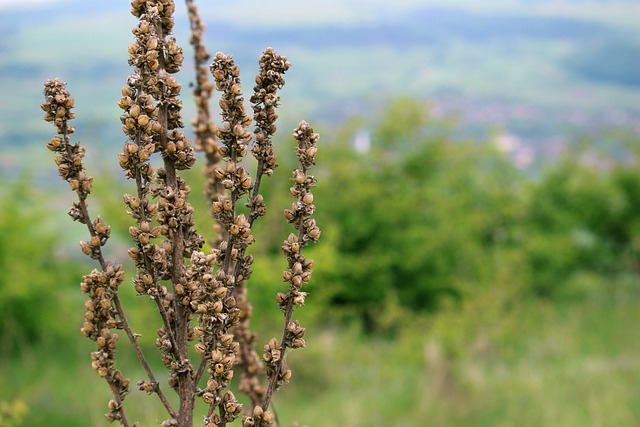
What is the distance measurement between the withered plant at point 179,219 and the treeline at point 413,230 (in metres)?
10.1

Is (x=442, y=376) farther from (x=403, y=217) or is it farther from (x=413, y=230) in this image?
(x=403, y=217)

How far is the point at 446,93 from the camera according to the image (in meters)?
78.4

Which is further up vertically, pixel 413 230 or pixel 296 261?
pixel 413 230

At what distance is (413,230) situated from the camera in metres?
17.9

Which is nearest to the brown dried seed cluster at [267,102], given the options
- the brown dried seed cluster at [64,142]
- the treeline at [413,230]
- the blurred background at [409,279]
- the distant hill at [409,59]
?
the brown dried seed cluster at [64,142]

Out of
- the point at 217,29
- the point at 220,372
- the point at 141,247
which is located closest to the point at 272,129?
the point at 141,247

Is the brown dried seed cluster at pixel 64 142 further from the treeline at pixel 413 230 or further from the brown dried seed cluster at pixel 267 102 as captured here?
the treeline at pixel 413 230

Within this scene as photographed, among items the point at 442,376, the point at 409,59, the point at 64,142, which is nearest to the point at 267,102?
the point at 64,142

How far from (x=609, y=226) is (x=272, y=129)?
22.9m

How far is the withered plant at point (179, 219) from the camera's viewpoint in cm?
141

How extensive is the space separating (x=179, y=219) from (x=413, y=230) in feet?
54.8

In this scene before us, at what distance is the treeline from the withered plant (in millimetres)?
10126

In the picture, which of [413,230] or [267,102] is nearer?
[267,102]

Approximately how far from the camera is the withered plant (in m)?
1.41
